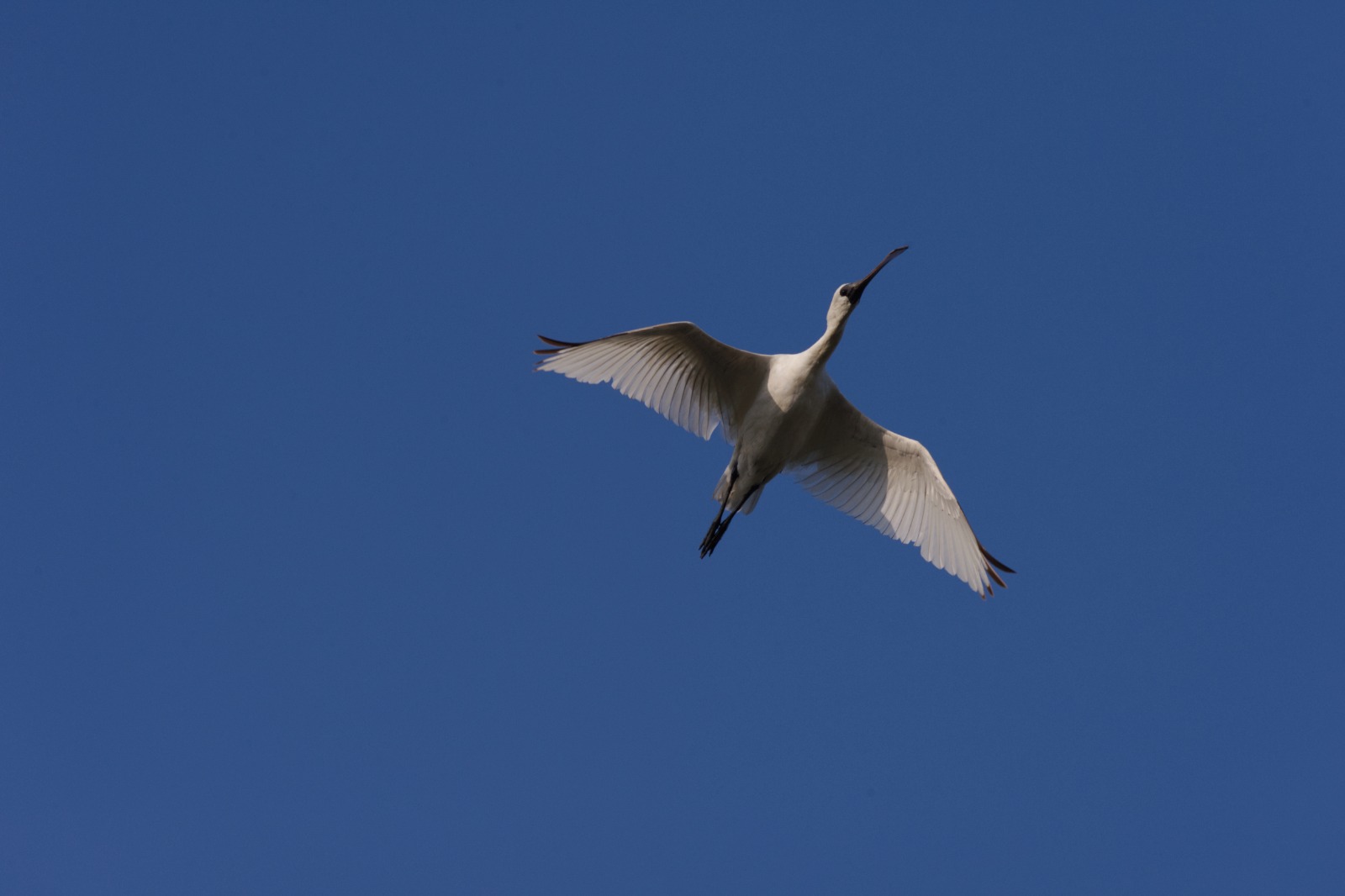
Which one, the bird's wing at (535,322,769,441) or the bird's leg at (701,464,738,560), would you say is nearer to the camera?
the bird's wing at (535,322,769,441)

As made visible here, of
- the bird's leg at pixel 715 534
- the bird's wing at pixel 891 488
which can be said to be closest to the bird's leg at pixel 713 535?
the bird's leg at pixel 715 534

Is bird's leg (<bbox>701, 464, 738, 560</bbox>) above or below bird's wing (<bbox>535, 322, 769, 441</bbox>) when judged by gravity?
below

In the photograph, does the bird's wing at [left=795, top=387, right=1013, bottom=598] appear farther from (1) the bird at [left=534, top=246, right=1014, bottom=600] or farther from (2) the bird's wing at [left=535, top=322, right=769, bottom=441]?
(2) the bird's wing at [left=535, top=322, right=769, bottom=441]

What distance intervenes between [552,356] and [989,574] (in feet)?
21.5

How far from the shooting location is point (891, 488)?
20328 mm

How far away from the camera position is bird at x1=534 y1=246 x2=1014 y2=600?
1858 centimetres

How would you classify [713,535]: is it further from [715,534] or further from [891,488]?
[891,488]

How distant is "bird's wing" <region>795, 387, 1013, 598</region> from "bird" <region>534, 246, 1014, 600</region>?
0.5 inches

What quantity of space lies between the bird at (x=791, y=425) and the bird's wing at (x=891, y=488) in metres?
0.01

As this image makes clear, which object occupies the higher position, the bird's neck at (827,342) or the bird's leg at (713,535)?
the bird's neck at (827,342)

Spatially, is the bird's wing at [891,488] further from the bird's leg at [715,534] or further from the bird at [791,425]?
the bird's leg at [715,534]

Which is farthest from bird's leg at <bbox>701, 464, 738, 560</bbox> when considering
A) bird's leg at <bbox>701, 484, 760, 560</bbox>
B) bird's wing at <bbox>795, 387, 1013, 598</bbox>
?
bird's wing at <bbox>795, 387, 1013, 598</bbox>

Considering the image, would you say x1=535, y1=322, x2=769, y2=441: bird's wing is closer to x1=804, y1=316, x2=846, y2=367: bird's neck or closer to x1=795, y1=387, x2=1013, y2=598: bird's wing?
x1=804, y1=316, x2=846, y2=367: bird's neck

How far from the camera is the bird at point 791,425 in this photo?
18578 mm
